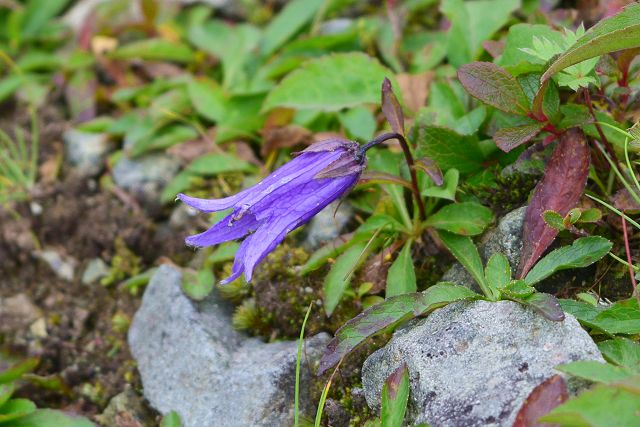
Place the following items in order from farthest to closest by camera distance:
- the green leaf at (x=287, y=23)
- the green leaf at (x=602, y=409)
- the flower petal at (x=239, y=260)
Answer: the green leaf at (x=287, y=23), the flower petal at (x=239, y=260), the green leaf at (x=602, y=409)

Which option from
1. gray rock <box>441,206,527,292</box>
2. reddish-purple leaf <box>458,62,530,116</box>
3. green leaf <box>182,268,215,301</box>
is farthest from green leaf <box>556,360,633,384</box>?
green leaf <box>182,268,215,301</box>

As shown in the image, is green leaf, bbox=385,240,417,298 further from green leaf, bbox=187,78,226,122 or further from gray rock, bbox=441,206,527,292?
green leaf, bbox=187,78,226,122

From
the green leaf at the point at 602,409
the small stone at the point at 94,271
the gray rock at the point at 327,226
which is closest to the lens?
the green leaf at the point at 602,409

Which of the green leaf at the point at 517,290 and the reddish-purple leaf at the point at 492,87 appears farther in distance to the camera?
the reddish-purple leaf at the point at 492,87

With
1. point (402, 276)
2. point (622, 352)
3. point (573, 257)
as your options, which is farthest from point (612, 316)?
point (402, 276)

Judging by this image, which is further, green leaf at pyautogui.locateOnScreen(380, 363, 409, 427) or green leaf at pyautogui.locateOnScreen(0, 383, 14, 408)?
green leaf at pyautogui.locateOnScreen(0, 383, 14, 408)

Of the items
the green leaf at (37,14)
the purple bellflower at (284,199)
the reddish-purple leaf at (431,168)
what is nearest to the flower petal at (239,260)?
the purple bellflower at (284,199)

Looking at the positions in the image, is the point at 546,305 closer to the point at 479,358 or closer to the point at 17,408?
the point at 479,358

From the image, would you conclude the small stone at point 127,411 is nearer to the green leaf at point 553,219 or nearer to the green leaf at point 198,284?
the green leaf at point 198,284
